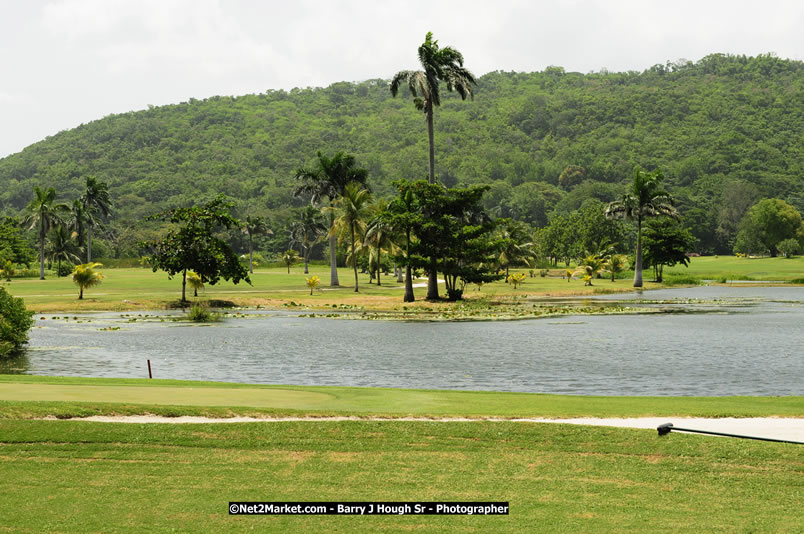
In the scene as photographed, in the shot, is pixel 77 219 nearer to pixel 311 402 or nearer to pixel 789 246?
pixel 311 402

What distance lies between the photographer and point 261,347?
39.0 metres

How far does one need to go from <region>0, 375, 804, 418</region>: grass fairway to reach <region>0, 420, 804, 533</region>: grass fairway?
1557 mm

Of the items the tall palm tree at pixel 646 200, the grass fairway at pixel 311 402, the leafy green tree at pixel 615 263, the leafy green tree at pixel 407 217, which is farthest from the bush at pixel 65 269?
the grass fairway at pixel 311 402

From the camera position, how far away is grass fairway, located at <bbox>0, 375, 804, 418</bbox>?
54.0ft

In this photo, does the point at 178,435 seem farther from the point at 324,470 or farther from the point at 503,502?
the point at 503,502

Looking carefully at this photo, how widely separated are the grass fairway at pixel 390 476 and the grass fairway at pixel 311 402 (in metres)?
1.56

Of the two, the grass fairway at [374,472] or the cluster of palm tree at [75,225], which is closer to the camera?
the grass fairway at [374,472]

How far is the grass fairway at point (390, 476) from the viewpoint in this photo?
10312 millimetres

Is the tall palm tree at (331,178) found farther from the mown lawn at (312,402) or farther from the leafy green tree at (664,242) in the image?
the mown lawn at (312,402)

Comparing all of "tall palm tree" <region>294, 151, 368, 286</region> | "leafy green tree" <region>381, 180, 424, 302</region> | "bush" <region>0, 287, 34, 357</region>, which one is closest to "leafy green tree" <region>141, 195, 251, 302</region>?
"leafy green tree" <region>381, 180, 424, 302</region>

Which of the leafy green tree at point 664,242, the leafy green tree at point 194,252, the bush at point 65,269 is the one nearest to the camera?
the leafy green tree at point 194,252

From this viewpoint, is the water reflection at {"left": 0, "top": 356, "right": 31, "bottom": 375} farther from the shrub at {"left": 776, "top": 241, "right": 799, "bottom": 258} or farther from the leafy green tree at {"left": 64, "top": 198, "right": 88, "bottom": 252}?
the shrub at {"left": 776, "top": 241, "right": 799, "bottom": 258}

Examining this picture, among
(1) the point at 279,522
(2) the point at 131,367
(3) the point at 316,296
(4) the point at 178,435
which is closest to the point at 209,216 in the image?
(3) the point at 316,296

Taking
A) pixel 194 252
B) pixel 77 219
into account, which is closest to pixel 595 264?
pixel 194 252
